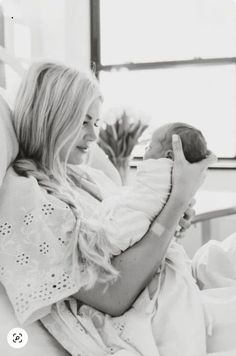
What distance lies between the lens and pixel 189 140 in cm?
113

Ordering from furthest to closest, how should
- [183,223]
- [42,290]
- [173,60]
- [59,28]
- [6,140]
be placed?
[59,28] → [173,60] → [183,223] → [6,140] → [42,290]

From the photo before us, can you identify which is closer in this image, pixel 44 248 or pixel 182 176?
pixel 44 248

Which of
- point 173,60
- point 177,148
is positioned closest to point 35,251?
point 177,148

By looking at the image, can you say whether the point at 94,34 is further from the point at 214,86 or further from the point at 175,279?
the point at 175,279

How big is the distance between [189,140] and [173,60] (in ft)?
8.16

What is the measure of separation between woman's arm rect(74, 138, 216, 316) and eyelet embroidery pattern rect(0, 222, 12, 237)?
0.19 meters

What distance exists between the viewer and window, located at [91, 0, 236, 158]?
10.9ft

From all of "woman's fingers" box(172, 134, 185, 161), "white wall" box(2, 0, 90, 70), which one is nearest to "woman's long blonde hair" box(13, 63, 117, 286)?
"woman's fingers" box(172, 134, 185, 161)

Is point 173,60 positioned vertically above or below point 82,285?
above

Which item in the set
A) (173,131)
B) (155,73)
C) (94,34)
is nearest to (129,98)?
(155,73)

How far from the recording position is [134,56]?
12.1ft

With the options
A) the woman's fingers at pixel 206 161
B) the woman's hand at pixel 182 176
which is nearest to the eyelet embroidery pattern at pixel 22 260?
the woman's hand at pixel 182 176

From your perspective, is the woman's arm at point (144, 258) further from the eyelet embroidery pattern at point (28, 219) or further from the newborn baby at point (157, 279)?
the eyelet embroidery pattern at point (28, 219)

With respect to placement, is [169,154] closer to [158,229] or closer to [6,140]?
[158,229]
